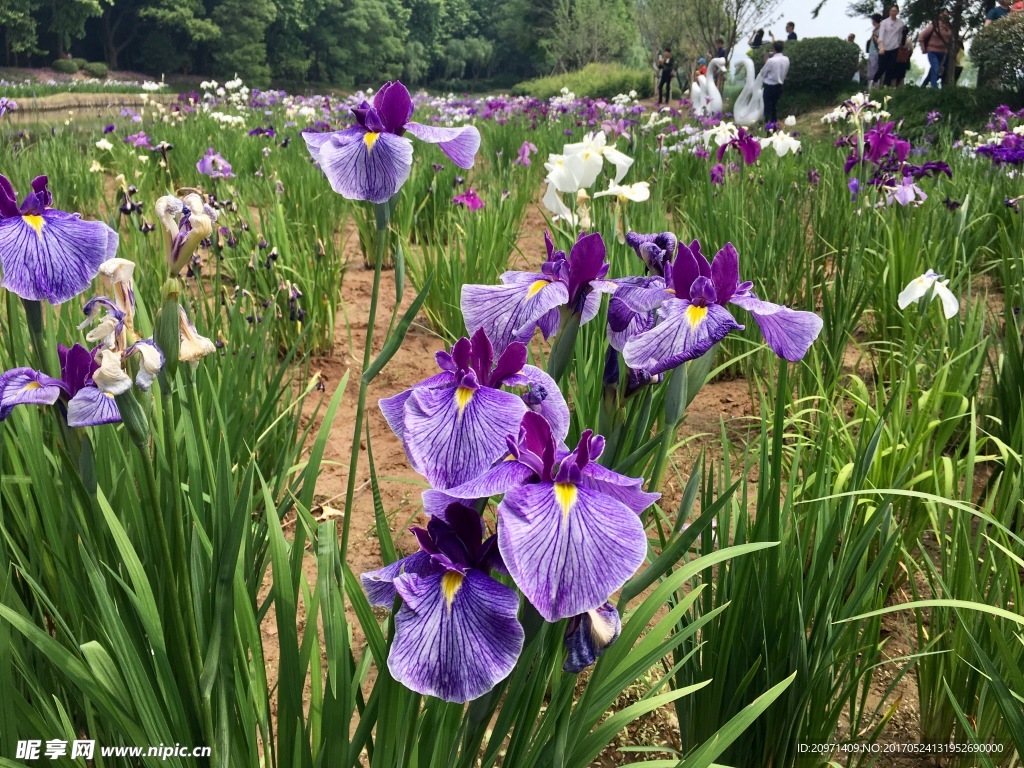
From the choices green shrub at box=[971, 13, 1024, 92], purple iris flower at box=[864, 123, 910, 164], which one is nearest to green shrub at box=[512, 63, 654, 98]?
green shrub at box=[971, 13, 1024, 92]

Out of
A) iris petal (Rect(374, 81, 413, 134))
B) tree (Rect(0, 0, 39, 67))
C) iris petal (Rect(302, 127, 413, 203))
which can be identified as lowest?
iris petal (Rect(302, 127, 413, 203))

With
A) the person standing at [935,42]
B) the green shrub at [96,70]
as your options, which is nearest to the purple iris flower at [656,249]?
the person standing at [935,42]

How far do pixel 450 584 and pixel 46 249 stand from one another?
0.73 metres

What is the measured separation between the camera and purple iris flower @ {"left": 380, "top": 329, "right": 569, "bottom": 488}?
711mm

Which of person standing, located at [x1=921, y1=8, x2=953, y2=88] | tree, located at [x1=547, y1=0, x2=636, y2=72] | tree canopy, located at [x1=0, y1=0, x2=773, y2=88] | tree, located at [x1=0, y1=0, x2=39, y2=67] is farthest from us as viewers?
tree, located at [x1=547, y1=0, x2=636, y2=72]

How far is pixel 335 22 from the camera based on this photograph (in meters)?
48.8

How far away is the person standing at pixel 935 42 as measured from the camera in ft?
49.9

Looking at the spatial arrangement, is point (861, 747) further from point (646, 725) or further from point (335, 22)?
point (335, 22)

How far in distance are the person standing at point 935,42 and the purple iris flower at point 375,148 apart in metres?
17.8

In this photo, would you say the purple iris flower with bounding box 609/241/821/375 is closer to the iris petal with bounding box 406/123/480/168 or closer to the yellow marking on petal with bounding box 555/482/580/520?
the yellow marking on petal with bounding box 555/482/580/520

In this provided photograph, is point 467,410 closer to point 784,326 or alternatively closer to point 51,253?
point 784,326

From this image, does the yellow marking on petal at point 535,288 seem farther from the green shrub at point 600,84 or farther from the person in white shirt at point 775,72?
the green shrub at point 600,84

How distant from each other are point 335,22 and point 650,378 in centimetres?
5575

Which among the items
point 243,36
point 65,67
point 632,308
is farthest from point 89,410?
point 243,36
